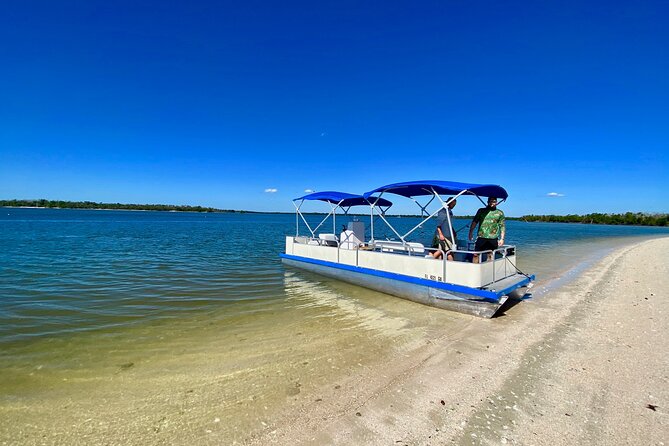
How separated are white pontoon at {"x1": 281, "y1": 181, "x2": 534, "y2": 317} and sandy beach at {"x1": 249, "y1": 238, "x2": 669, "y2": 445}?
1004 millimetres

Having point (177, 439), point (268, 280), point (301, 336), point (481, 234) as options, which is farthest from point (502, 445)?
→ point (268, 280)

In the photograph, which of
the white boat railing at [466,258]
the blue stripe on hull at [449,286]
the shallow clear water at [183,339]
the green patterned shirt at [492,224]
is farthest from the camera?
the green patterned shirt at [492,224]

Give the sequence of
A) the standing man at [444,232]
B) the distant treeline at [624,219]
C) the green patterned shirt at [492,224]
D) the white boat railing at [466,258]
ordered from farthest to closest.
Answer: the distant treeline at [624,219] → the standing man at [444,232] → the green patterned shirt at [492,224] → the white boat railing at [466,258]

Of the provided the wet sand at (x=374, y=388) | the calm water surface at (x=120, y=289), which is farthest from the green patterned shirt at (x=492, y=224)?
the calm water surface at (x=120, y=289)

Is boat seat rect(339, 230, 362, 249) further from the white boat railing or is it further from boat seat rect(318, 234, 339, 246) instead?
boat seat rect(318, 234, 339, 246)

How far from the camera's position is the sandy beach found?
3.50 metres

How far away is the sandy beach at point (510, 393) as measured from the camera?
138 inches

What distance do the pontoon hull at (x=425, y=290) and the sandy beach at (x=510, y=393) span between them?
0.64m

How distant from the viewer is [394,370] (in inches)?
201

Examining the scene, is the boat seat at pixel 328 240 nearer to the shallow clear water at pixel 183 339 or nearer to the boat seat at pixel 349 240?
the boat seat at pixel 349 240

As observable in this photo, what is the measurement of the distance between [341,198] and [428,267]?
18.9 ft

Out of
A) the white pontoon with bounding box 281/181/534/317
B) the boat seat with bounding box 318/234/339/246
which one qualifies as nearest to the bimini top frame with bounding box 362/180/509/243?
the white pontoon with bounding box 281/181/534/317

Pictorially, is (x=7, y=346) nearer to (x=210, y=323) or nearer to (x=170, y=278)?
(x=210, y=323)

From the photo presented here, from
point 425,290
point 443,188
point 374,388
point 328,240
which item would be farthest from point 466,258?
point 328,240
